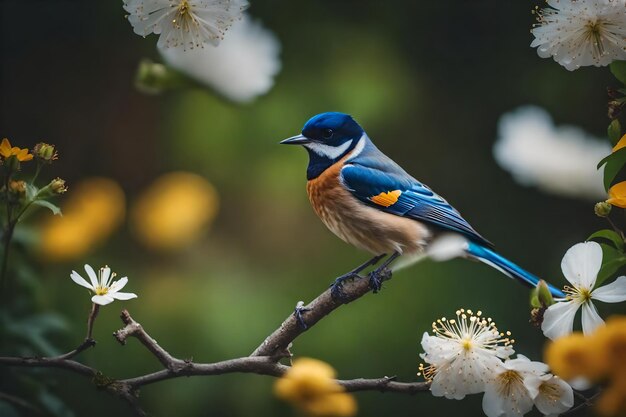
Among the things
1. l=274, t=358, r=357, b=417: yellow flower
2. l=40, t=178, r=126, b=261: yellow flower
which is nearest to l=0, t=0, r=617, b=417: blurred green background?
l=40, t=178, r=126, b=261: yellow flower

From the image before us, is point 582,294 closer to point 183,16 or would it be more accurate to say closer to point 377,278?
point 377,278

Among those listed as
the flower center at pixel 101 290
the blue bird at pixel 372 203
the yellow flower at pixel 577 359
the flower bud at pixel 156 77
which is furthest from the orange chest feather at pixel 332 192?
the yellow flower at pixel 577 359

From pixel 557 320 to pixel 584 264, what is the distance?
61 mm

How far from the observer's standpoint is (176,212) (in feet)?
4.37

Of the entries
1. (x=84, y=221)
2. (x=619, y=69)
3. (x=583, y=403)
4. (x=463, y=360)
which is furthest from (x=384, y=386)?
(x=84, y=221)

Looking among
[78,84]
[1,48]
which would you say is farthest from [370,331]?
[1,48]

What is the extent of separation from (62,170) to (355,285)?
59 centimetres

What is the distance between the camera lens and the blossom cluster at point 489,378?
0.81 meters

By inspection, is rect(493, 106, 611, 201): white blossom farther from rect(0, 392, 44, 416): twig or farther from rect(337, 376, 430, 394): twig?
rect(0, 392, 44, 416): twig

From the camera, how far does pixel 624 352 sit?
22.5 inches

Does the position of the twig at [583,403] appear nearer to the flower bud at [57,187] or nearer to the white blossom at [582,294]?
the white blossom at [582,294]

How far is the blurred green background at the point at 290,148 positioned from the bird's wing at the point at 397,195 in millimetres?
246

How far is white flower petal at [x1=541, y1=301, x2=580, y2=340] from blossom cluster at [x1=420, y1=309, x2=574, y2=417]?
0.14ft

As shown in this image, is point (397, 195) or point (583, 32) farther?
point (397, 195)
